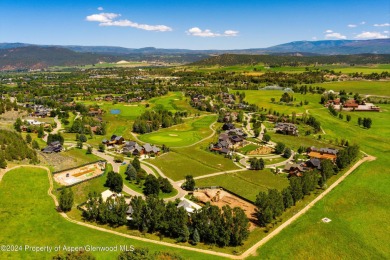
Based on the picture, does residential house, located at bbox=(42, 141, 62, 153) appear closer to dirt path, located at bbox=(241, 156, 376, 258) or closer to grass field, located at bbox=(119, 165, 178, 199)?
grass field, located at bbox=(119, 165, 178, 199)

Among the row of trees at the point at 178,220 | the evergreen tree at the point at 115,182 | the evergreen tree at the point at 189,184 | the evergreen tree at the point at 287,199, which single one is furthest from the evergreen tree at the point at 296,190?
the evergreen tree at the point at 115,182

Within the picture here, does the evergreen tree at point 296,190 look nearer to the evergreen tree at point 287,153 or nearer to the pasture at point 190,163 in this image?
the pasture at point 190,163

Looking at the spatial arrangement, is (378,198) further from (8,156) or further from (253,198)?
(8,156)

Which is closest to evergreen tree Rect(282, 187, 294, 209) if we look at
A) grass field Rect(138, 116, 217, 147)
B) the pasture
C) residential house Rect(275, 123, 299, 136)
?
the pasture

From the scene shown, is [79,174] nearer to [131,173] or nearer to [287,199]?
[131,173]

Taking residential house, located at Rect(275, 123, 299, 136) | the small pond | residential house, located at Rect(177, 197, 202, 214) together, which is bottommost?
residential house, located at Rect(177, 197, 202, 214)
